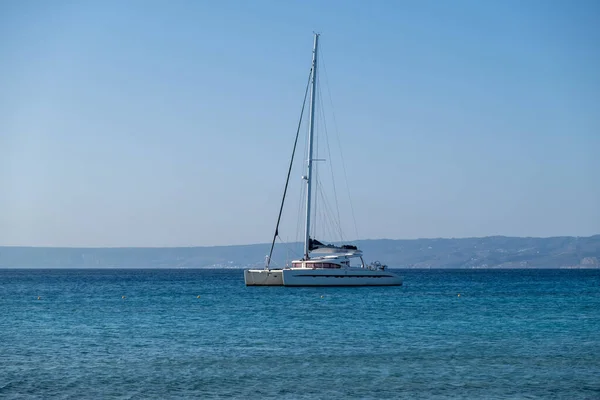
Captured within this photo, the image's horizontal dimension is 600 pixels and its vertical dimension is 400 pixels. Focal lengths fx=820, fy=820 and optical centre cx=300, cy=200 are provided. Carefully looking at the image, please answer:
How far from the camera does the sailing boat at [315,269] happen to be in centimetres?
8269

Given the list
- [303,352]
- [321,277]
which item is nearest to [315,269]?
[321,277]

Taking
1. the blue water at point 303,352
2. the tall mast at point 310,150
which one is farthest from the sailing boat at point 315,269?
the blue water at point 303,352

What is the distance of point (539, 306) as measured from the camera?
6750 cm

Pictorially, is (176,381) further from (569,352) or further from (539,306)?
(539,306)

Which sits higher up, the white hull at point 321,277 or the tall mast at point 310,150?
the tall mast at point 310,150

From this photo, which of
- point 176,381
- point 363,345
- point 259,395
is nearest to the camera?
point 259,395

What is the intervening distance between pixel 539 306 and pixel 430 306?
908 cm

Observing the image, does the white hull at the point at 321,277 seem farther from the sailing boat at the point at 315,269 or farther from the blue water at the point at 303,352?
the blue water at the point at 303,352

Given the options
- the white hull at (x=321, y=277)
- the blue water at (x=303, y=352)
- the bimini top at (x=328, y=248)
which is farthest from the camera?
the bimini top at (x=328, y=248)

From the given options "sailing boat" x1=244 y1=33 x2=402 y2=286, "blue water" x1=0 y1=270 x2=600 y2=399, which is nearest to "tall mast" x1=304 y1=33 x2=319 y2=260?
"sailing boat" x1=244 y1=33 x2=402 y2=286

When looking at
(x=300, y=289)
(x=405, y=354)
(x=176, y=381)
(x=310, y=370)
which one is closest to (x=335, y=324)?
(x=405, y=354)

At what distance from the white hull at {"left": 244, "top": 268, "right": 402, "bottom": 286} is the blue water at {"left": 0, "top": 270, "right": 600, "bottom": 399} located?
17.7 m

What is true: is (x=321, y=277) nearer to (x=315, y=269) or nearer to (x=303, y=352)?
(x=315, y=269)

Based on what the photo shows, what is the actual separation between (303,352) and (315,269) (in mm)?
45991
